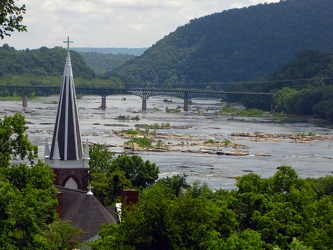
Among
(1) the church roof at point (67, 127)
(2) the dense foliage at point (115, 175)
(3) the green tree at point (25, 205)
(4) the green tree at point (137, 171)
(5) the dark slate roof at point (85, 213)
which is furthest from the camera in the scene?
(4) the green tree at point (137, 171)

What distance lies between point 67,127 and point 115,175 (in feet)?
42.9

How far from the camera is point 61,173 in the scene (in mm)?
37031

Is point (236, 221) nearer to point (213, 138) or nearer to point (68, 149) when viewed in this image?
point (68, 149)

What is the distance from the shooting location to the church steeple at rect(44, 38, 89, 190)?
37.1m

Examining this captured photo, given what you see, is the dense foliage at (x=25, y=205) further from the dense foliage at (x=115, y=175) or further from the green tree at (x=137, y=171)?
the green tree at (x=137, y=171)

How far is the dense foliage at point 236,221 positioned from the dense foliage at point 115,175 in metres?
11.7

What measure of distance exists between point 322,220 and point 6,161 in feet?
34.4

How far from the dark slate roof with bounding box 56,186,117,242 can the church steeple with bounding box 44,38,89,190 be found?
134 inches

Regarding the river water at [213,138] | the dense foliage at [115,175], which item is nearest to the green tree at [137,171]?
the dense foliage at [115,175]

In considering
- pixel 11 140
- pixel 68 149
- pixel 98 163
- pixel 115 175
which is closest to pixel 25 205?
pixel 11 140

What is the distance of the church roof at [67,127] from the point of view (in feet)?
123

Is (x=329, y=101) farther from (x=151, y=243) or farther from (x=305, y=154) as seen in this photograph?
(x=151, y=243)

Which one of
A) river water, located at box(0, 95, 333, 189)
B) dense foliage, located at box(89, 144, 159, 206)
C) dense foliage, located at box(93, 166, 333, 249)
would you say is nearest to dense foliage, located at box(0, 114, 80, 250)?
dense foliage, located at box(93, 166, 333, 249)

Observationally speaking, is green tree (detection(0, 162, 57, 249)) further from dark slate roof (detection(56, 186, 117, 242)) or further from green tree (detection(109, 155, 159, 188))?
green tree (detection(109, 155, 159, 188))
